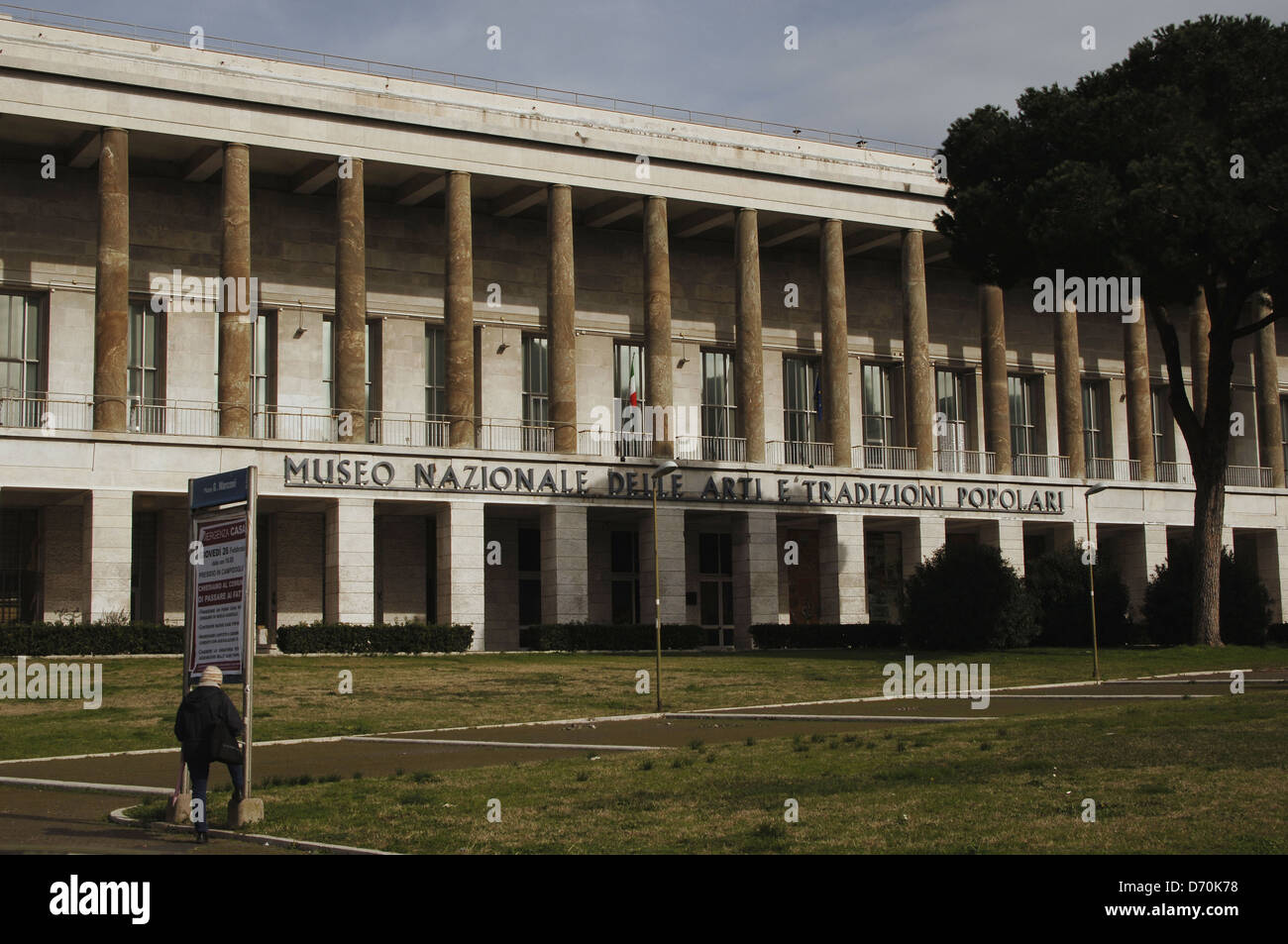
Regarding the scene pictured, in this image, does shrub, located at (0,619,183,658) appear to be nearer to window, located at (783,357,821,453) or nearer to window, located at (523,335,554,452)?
window, located at (523,335,554,452)

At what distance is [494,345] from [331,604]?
1160 centimetres

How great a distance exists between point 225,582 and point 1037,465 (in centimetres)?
4783

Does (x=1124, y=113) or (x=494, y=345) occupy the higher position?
(x=1124, y=113)

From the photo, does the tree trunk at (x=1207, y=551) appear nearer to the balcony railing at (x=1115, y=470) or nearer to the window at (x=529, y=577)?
the balcony railing at (x=1115, y=470)

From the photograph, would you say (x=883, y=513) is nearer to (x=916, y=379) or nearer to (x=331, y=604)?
(x=916, y=379)

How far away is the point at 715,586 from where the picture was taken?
53.2 m

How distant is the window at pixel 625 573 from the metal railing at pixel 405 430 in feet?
23.3

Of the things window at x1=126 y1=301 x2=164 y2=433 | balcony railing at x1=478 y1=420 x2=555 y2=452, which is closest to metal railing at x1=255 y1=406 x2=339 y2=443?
window at x1=126 y1=301 x2=164 y2=433

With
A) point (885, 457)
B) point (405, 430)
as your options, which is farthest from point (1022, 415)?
point (405, 430)

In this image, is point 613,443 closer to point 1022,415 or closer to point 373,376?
point 373,376

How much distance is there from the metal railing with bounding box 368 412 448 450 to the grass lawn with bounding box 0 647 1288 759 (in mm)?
10280
